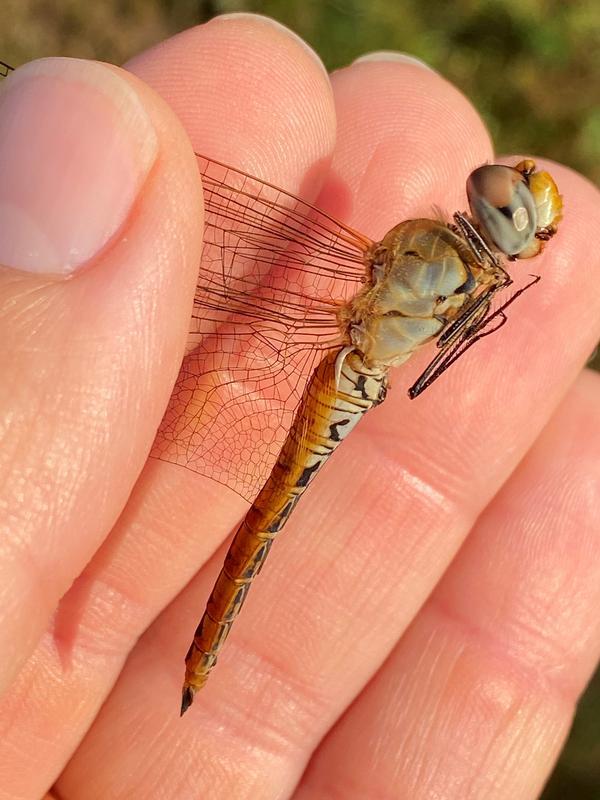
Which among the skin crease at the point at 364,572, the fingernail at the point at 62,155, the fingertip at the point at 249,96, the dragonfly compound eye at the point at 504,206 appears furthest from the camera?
the skin crease at the point at 364,572

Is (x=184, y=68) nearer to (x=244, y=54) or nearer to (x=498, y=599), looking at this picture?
(x=244, y=54)

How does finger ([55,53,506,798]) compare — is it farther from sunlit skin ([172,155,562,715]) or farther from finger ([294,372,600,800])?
sunlit skin ([172,155,562,715])

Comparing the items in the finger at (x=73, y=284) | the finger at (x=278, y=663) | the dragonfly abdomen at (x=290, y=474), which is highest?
the finger at (x=73, y=284)

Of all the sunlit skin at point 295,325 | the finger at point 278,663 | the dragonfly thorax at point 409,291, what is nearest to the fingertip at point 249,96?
the sunlit skin at point 295,325

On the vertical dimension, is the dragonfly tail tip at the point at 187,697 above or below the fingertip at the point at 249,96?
below

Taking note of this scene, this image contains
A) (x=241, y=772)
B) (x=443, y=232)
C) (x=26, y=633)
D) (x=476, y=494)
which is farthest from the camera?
(x=476, y=494)

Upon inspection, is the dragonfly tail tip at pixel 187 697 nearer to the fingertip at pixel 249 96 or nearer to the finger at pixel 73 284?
the finger at pixel 73 284

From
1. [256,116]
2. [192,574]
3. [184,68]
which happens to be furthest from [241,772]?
[184,68]
